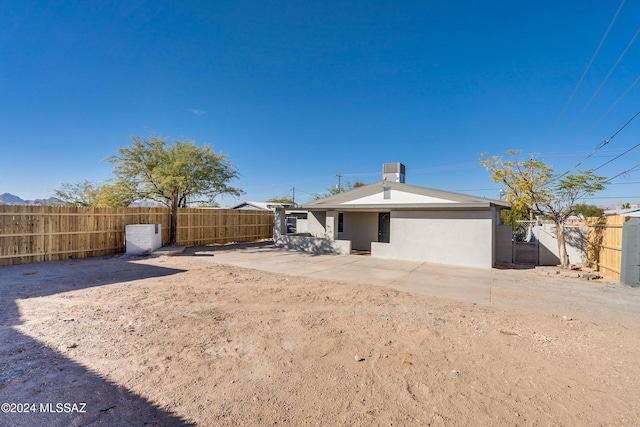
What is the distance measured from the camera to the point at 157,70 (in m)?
13.3

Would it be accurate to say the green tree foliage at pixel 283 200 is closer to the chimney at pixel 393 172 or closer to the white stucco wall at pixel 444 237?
the chimney at pixel 393 172

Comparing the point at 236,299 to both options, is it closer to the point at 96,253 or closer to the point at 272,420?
the point at 272,420

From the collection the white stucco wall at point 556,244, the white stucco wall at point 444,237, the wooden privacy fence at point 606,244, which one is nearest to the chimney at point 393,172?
the white stucco wall at point 444,237

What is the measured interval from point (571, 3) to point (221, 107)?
16798 mm

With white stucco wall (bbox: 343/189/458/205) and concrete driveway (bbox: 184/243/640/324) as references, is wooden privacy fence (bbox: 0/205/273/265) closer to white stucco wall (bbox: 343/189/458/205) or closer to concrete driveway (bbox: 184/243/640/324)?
concrete driveway (bbox: 184/243/640/324)

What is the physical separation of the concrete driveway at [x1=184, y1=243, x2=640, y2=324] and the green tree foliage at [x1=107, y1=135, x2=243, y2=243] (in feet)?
17.1

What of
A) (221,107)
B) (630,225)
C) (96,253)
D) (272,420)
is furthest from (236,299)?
(221,107)

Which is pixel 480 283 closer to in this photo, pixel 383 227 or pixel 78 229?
pixel 383 227

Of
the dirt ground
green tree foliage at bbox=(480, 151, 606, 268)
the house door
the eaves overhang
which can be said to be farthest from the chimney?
the dirt ground

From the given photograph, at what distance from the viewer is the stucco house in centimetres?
1183

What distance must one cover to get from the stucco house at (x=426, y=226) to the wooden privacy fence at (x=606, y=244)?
2807 millimetres

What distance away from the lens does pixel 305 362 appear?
12.2ft

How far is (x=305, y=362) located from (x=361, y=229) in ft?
46.4

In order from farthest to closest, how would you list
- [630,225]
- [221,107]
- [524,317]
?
[221,107]
[630,225]
[524,317]
